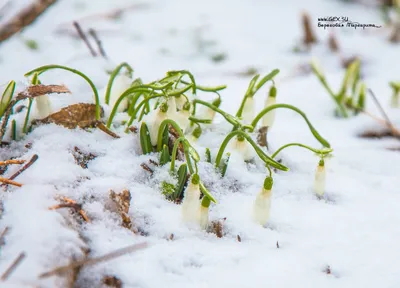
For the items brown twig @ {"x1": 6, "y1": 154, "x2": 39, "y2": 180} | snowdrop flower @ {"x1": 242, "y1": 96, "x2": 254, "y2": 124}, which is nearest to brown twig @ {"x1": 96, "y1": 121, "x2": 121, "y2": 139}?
brown twig @ {"x1": 6, "y1": 154, "x2": 39, "y2": 180}

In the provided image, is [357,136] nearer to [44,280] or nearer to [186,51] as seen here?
[44,280]

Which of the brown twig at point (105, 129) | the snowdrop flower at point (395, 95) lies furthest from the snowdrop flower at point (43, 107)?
the snowdrop flower at point (395, 95)

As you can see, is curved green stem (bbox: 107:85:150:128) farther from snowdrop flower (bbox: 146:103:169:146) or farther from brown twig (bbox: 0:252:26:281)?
brown twig (bbox: 0:252:26:281)

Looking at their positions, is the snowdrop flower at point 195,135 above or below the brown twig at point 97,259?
above

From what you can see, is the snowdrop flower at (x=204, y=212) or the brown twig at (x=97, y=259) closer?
the brown twig at (x=97, y=259)

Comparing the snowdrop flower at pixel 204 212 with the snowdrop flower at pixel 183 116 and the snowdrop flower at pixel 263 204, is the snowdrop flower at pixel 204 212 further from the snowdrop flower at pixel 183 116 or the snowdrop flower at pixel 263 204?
the snowdrop flower at pixel 183 116

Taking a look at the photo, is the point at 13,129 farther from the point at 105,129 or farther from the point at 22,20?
the point at 22,20

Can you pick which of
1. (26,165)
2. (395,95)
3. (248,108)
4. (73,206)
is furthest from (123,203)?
(395,95)
